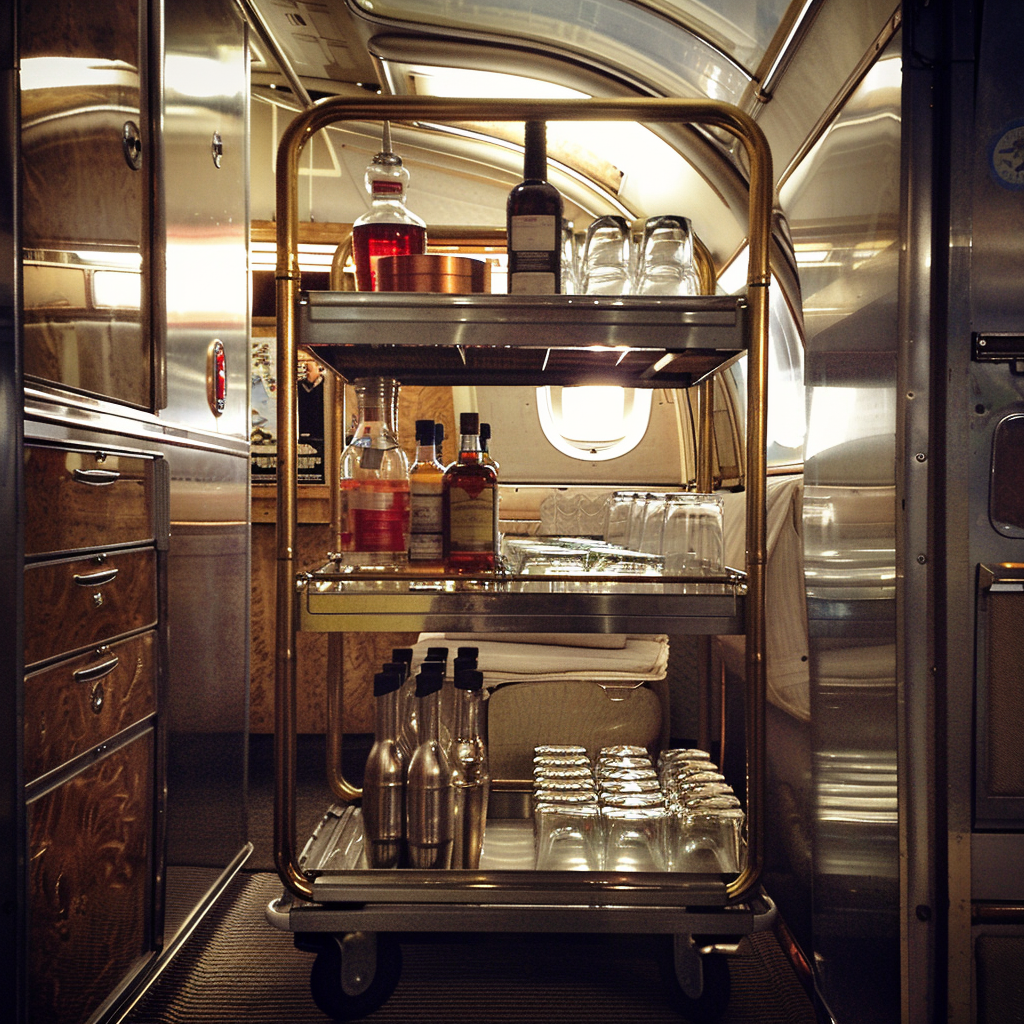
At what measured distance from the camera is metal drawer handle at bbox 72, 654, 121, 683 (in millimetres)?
1625

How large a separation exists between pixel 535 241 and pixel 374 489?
2.00 ft

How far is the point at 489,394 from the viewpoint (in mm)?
4562

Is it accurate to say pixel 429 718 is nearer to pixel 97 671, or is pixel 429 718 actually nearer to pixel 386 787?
pixel 386 787

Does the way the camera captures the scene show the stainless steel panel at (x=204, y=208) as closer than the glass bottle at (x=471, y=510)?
No

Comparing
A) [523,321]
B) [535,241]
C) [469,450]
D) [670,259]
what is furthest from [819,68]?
[469,450]

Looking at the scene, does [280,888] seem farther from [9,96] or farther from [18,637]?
[9,96]

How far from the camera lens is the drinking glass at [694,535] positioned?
203cm

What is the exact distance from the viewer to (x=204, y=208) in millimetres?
2270

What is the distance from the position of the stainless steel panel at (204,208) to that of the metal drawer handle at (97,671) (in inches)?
22.2

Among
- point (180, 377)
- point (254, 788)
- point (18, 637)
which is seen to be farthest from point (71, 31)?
point (254, 788)

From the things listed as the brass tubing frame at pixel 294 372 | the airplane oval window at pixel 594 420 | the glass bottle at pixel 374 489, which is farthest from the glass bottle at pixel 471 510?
the airplane oval window at pixel 594 420

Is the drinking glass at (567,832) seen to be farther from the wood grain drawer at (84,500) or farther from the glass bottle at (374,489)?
the wood grain drawer at (84,500)

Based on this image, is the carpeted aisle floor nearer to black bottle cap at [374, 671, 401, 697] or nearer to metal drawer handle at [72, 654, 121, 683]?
black bottle cap at [374, 671, 401, 697]

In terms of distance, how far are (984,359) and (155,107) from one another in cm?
175
